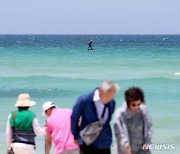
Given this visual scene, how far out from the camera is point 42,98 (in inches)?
738

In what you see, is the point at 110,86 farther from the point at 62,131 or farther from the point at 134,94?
the point at 62,131

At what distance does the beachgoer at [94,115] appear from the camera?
517 centimetres

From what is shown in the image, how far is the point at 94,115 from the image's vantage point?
522cm

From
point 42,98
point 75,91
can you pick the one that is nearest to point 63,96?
point 42,98

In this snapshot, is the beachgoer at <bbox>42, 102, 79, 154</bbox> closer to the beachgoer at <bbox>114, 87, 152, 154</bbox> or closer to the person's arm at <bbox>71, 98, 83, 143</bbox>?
the person's arm at <bbox>71, 98, 83, 143</bbox>

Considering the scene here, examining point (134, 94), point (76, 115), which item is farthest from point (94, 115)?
point (134, 94)

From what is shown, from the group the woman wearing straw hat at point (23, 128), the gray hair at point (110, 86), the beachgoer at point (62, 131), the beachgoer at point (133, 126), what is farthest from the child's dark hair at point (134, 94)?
the woman wearing straw hat at point (23, 128)

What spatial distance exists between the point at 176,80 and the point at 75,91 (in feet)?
20.6

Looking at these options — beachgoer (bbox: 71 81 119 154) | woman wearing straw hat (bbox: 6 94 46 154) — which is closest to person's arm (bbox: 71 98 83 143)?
beachgoer (bbox: 71 81 119 154)

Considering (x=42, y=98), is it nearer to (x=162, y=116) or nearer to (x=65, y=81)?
(x=162, y=116)

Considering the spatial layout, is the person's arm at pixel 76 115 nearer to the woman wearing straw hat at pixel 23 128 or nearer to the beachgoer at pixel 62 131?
the beachgoer at pixel 62 131

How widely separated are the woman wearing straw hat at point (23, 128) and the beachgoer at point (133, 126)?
Result: 1.12 metres

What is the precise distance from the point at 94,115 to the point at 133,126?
34 centimetres

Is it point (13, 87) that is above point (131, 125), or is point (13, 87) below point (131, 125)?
below
